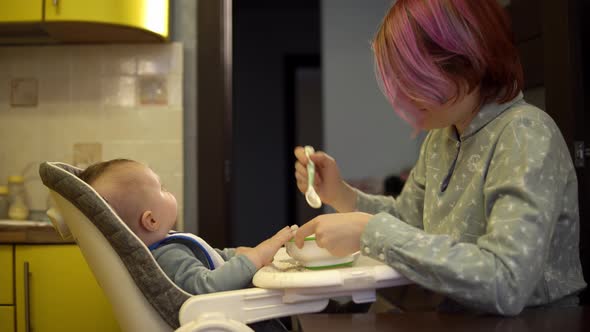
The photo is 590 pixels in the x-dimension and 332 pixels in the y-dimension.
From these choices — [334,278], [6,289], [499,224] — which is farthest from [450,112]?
[6,289]

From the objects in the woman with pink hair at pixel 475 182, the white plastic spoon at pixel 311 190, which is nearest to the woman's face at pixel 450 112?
the woman with pink hair at pixel 475 182

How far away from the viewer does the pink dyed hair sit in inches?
34.8

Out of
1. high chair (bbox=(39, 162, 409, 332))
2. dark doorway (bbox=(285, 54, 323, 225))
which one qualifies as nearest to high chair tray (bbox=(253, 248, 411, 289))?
high chair (bbox=(39, 162, 409, 332))

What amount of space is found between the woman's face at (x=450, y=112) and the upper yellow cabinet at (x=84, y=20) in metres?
1.34

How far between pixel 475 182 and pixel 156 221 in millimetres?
586

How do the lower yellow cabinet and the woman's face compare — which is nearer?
the woman's face

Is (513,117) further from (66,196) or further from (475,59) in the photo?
(66,196)

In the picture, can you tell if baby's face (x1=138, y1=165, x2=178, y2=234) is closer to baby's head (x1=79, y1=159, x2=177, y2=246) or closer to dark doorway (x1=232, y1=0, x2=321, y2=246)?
baby's head (x1=79, y1=159, x2=177, y2=246)

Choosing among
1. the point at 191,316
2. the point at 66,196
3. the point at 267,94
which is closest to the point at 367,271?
the point at 191,316

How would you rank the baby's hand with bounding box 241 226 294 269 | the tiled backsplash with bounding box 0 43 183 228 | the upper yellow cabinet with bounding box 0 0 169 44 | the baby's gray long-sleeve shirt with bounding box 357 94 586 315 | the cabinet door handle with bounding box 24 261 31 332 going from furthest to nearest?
1. the tiled backsplash with bounding box 0 43 183 228
2. the upper yellow cabinet with bounding box 0 0 169 44
3. the cabinet door handle with bounding box 24 261 31 332
4. the baby's hand with bounding box 241 226 294 269
5. the baby's gray long-sleeve shirt with bounding box 357 94 586 315

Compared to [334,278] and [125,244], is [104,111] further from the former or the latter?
[334,278]

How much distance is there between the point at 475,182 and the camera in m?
0.93

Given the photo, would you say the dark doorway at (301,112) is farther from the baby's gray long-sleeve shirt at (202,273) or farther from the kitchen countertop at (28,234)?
the baby's gray long-sleeve shirt at (202,273)

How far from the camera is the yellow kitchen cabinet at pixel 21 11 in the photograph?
6.35ft
